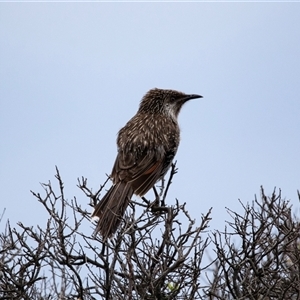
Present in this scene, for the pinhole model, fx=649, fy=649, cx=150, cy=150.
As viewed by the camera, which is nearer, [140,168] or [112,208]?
[112,208]

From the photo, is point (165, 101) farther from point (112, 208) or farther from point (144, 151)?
point (112, 208)

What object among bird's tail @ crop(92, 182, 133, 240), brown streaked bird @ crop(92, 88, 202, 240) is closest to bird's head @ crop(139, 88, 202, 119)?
brown streaked bird @ crop(92, 88, 202, 240)

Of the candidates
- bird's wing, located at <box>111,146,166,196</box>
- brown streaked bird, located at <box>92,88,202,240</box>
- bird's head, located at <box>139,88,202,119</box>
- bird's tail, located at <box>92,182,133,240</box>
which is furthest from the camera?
bird's head, located at <box>139,88,202,119</box>

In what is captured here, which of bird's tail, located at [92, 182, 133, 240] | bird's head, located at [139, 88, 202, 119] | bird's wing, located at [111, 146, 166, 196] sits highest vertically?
bird's head, located at [139, 88, 202, 119]

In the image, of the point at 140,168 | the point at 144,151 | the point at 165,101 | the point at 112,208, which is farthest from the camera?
the point at 165,101

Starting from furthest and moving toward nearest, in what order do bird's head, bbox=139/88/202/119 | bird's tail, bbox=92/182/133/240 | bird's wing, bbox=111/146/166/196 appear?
bird's head, bbox=139/88/202/119 < bird's wing, bbox=111/146/166/196 < bird's tail, bbox=92/182/133/240

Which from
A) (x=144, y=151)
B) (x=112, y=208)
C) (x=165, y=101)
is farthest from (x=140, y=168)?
(x=165, y=101)

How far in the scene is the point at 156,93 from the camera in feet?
32.4

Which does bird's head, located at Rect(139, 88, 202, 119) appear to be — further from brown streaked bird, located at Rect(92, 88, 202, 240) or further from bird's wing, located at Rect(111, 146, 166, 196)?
bird's wing, located at Rect(111, 146, 166, 196)

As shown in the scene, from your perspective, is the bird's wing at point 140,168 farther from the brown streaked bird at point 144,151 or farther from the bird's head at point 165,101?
the bird's head at point 165,101

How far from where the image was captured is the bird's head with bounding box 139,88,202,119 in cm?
975

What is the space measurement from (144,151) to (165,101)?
1497 millimetres

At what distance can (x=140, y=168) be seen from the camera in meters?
8.33

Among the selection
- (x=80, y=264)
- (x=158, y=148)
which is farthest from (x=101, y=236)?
(x=158, y=148)
